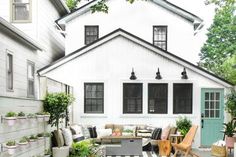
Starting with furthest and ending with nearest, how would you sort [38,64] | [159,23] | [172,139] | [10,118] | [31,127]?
[159,23] → [38,64] → [172,139] → [31,127] → [10,118]

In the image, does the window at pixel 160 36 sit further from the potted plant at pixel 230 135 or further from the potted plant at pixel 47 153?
the potted plant at pixel 47 153

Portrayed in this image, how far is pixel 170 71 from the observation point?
1542cm

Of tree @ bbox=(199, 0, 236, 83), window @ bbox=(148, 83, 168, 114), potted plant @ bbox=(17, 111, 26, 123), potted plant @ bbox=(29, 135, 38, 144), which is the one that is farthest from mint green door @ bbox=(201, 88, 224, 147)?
tree @ bbox=(199, 0, 236, 83)

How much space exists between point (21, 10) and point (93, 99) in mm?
4453

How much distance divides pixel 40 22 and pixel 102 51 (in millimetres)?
2710

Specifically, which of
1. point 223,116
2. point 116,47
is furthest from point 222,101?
point 116,47

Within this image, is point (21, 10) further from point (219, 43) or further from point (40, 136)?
point (219, 43)

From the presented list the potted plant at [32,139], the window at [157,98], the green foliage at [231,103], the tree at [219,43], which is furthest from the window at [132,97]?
the tree at [219,43]

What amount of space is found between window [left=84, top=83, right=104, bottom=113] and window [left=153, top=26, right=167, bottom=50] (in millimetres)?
3928

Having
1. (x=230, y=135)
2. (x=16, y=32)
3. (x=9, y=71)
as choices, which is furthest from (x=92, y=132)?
(x=16, y=32)

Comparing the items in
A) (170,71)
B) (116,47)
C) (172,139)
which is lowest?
(172,139)

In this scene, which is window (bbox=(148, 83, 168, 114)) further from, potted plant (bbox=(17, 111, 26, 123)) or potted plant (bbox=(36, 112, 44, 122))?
potted plant (bbox=(17, 111, 26, 123))

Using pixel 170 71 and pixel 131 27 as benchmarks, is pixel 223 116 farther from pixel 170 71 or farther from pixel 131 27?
pixel 131 27

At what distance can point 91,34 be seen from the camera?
17.9 meters
